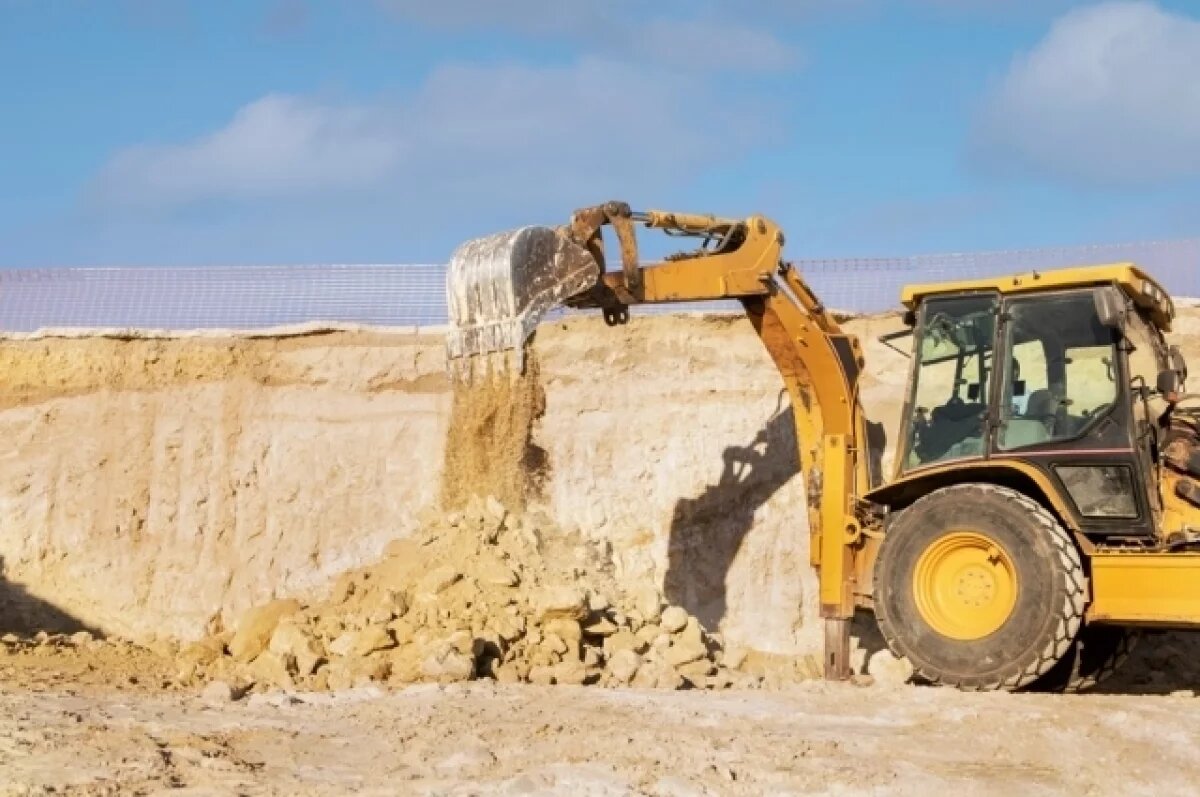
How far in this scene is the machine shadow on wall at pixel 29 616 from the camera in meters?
12.1

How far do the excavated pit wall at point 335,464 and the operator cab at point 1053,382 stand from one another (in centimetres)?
364

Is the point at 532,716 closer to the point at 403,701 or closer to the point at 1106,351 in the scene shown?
the point at 403,701

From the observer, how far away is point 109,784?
5.68 metres

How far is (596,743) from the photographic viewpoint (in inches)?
258

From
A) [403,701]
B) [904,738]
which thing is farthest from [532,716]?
[904,738]

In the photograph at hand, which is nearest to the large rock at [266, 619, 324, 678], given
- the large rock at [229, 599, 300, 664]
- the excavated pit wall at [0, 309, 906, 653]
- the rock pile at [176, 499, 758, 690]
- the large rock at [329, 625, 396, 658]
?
the rock pile at [176, 499, 758, 690]

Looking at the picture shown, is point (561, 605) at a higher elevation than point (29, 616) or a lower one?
higher

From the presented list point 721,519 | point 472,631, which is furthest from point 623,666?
point 721,519

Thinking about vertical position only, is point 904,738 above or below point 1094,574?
below

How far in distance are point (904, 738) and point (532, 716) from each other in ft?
5.97

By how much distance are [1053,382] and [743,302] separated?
6.90ft

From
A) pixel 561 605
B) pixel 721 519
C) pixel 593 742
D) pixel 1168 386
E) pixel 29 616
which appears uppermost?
pixel 1168 386

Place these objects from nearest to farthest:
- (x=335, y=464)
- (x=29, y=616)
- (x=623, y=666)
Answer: (x=623, y=666) < (x=29, y=616) < (x=335, y=464)

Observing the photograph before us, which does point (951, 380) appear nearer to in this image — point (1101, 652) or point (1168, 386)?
point (1168, 386)
